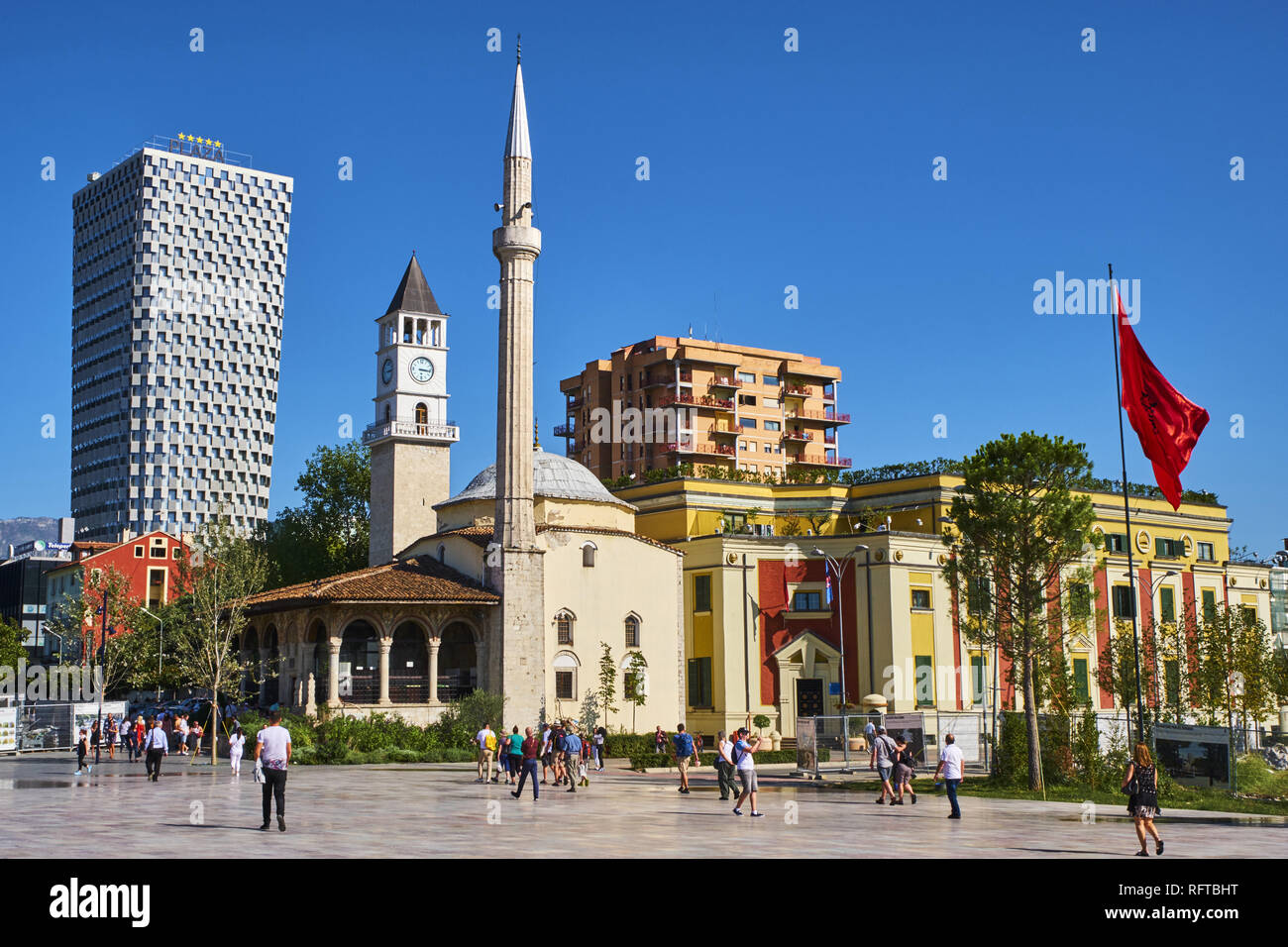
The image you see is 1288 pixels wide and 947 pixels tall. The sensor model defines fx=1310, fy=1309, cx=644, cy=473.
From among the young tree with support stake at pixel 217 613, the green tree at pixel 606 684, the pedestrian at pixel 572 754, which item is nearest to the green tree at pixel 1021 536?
the pedestrian at pixel 572 754

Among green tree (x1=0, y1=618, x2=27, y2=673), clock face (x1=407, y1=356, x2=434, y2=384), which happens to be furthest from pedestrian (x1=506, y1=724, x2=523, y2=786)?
green tree (x1=0, y1=618, x2=27, y2=673)

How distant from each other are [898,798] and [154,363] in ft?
409

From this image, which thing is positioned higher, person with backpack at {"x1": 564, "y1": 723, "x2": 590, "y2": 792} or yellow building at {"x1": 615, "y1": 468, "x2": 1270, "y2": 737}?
yellow building at {"x1": 615, "y1": 468, "x2": 1270, "y2": 737}

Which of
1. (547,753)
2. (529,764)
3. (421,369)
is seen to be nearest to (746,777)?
(529,764)

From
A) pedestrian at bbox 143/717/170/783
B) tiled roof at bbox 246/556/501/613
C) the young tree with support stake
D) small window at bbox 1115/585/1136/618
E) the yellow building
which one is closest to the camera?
pedestrian at bbox 143/717/170/783

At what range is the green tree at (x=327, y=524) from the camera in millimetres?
79938

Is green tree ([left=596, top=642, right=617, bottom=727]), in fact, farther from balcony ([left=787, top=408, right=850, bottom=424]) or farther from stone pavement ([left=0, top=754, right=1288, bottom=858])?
balcony ([left=787, top=408, right=850, bottom=424])

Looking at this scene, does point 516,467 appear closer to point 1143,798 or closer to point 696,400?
point 1143,798

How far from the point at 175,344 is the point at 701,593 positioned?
324ft

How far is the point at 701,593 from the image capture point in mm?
57781

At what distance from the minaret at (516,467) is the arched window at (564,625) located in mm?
1203

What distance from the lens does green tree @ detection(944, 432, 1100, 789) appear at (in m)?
31.3

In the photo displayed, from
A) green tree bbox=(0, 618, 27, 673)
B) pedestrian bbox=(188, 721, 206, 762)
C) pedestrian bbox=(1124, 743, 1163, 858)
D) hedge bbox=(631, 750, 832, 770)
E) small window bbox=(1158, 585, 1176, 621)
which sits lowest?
hedge bbox=(631, 750, 832, 770)

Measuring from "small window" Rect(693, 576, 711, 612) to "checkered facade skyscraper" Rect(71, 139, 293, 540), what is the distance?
88744 mm
